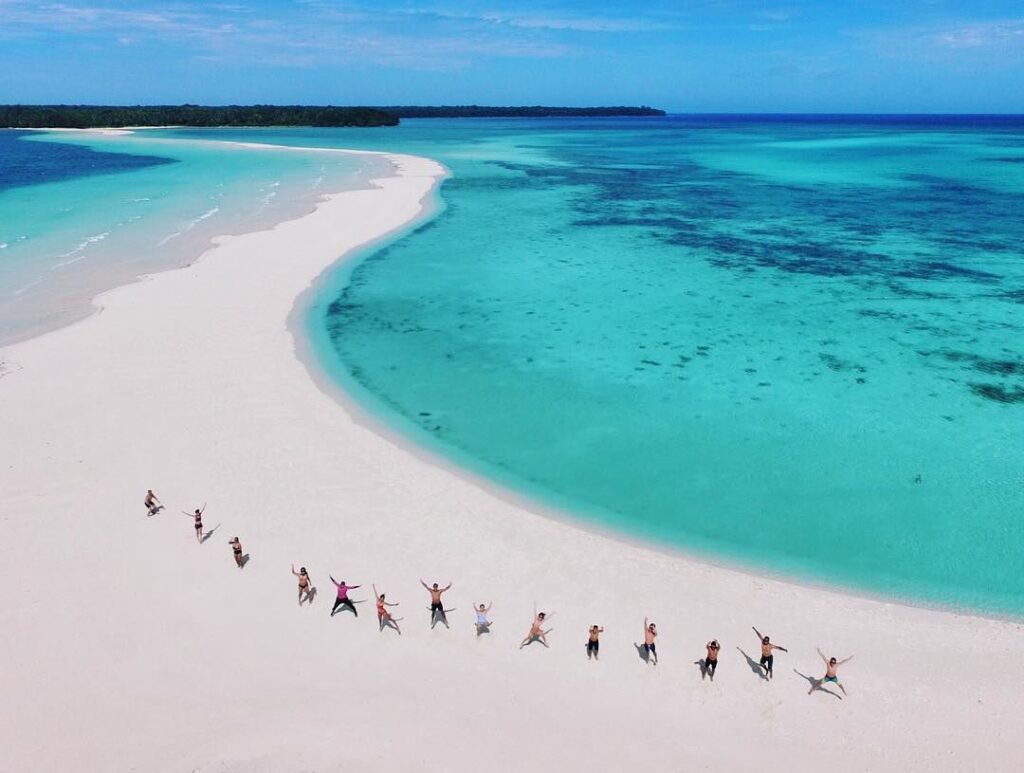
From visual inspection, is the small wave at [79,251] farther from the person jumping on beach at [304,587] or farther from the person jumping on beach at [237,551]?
the person jumping on beach at [304,587]

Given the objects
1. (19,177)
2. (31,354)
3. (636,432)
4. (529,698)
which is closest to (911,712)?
(529,698)

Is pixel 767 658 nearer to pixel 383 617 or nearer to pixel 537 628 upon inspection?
pixel 537 628

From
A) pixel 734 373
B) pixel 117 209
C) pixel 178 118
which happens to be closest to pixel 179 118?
pixel 178 118

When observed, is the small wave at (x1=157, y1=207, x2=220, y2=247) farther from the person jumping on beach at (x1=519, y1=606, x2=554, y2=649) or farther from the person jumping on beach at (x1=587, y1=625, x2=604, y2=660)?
the person jumping on beach at (x1=587, y1=625, x2=604, y2=660)

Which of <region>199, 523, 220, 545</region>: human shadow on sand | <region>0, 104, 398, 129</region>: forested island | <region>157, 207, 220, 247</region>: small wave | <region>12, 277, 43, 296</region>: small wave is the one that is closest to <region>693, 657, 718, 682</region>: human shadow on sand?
<region>199, 523, 220, 545</region>: human shadow on sand

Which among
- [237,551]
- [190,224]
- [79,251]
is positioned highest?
[190,224]

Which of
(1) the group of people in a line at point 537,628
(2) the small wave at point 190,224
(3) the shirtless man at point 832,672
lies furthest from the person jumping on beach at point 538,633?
(2) the small wave at point 190,224
